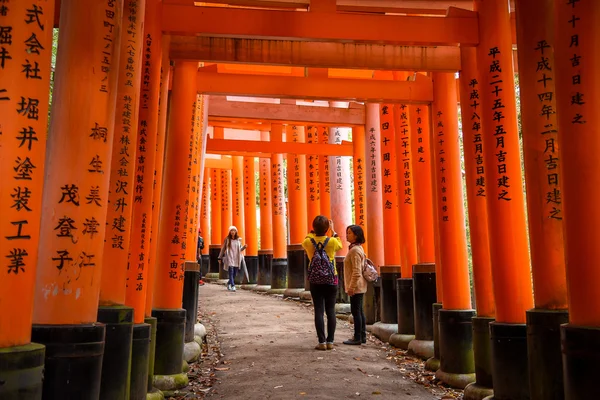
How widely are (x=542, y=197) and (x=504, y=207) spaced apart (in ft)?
2.20

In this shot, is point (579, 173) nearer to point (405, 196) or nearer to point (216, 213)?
point (405, 196)

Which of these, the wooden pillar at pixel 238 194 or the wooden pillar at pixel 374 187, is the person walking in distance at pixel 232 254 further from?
the wooden pillar at pixel 374 187

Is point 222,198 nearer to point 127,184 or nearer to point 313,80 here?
point 313,80

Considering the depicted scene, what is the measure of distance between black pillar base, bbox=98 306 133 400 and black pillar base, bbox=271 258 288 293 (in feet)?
35.0

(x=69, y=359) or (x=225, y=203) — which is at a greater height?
(x=225, y=203)

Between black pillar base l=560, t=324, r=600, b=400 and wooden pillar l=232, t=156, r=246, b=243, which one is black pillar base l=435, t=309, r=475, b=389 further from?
wooden pillar l=232, t=156, r=246, b=243

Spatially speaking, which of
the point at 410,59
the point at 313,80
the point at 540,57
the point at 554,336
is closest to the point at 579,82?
the point at 540,57

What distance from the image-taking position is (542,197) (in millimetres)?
3979

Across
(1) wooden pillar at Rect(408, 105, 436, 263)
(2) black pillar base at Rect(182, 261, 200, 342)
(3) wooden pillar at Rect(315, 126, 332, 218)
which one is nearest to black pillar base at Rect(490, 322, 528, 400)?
(1) wooden pillar at Rect(408, 105, 436, 263)

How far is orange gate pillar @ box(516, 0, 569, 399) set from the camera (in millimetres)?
3781

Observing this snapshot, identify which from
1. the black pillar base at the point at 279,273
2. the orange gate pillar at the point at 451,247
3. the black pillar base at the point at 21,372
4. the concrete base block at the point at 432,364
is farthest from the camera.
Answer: the black pillar base at the point at 279,273

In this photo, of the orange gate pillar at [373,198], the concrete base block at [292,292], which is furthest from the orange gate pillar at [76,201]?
the concrete base block at [292,292]

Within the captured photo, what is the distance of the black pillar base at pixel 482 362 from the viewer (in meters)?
4.96

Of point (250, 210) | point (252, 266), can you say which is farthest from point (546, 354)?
point (252, 266)
